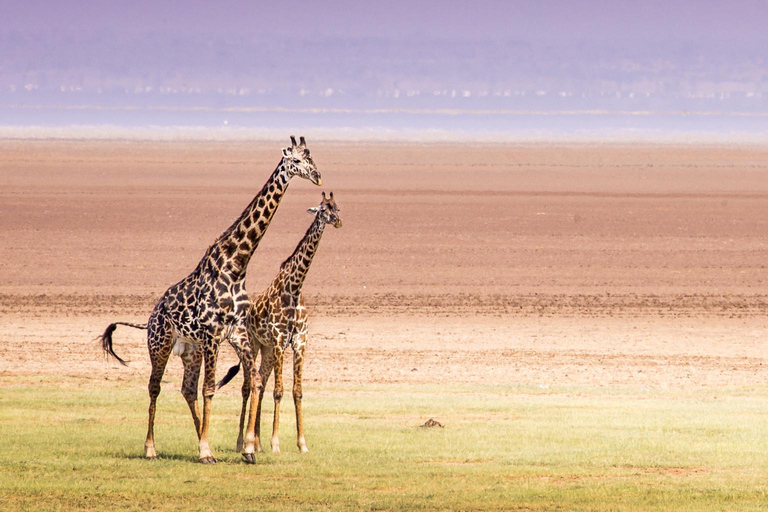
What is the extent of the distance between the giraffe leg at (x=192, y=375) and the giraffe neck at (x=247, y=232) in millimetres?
882

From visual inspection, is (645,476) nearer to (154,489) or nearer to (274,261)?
(154,489)

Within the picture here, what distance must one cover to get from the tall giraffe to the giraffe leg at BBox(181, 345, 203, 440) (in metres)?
0.01

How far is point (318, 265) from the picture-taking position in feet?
98.5

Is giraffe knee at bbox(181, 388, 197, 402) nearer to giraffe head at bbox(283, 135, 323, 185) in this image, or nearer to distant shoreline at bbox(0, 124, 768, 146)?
giraffe head at bbox(283, 135, 323, 185)

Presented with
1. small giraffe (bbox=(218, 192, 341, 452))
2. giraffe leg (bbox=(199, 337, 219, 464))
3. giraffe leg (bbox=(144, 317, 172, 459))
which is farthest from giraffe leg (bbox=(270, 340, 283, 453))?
giraffe leg (bbox=(144, 317, 172, 459))

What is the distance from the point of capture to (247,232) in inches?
455

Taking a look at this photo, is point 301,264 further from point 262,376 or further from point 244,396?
point 244,396

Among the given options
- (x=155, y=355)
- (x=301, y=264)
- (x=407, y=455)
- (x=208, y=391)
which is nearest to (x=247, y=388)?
(x=208, y=391)

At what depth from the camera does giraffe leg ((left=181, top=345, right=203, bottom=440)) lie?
464 inches

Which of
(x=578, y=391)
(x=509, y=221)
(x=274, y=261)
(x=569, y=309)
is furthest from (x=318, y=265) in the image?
(x=578, y=391)

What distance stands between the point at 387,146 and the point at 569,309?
79533mm

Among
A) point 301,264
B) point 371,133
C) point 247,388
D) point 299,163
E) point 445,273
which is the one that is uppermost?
point 299,163

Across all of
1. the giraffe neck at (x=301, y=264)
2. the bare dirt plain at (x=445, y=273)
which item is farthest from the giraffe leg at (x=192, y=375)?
the bare dirt plain at (x=445, y=273)

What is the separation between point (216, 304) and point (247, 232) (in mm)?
751
